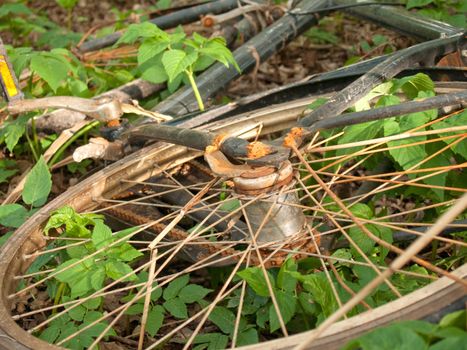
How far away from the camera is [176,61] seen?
2.62 metres

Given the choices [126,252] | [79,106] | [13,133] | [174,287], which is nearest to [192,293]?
[174,287]

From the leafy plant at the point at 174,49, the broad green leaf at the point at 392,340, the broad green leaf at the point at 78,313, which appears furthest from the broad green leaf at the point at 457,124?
the broad green leaf at the point at 78,313

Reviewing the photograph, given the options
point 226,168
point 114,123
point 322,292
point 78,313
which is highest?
point 226,168

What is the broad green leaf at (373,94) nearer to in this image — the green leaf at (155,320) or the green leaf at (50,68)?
the green leaf at (155,320)

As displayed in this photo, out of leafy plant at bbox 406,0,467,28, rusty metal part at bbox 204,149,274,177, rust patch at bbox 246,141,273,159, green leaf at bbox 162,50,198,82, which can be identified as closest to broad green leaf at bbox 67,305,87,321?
rusty metal part at bbox 204,149,274,177

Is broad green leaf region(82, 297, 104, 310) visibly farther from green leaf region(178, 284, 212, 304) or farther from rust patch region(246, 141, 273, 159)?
rust patch region(246, 141, 273, 159)

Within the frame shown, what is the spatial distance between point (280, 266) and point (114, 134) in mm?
882

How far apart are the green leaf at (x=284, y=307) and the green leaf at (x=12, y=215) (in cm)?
88

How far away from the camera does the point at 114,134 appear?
2596mm

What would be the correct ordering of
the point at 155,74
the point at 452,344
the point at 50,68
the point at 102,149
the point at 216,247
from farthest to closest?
1. the point at 155,74
2. the point at 50,68
3. the point at 102,149
4. the point at 216,247
5. the point at 452,344

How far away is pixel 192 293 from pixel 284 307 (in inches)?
14.0

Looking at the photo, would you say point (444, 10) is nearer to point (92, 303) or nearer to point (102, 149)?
point (102, 149)

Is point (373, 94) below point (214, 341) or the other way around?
the other way around

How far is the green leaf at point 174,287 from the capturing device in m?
2.16
